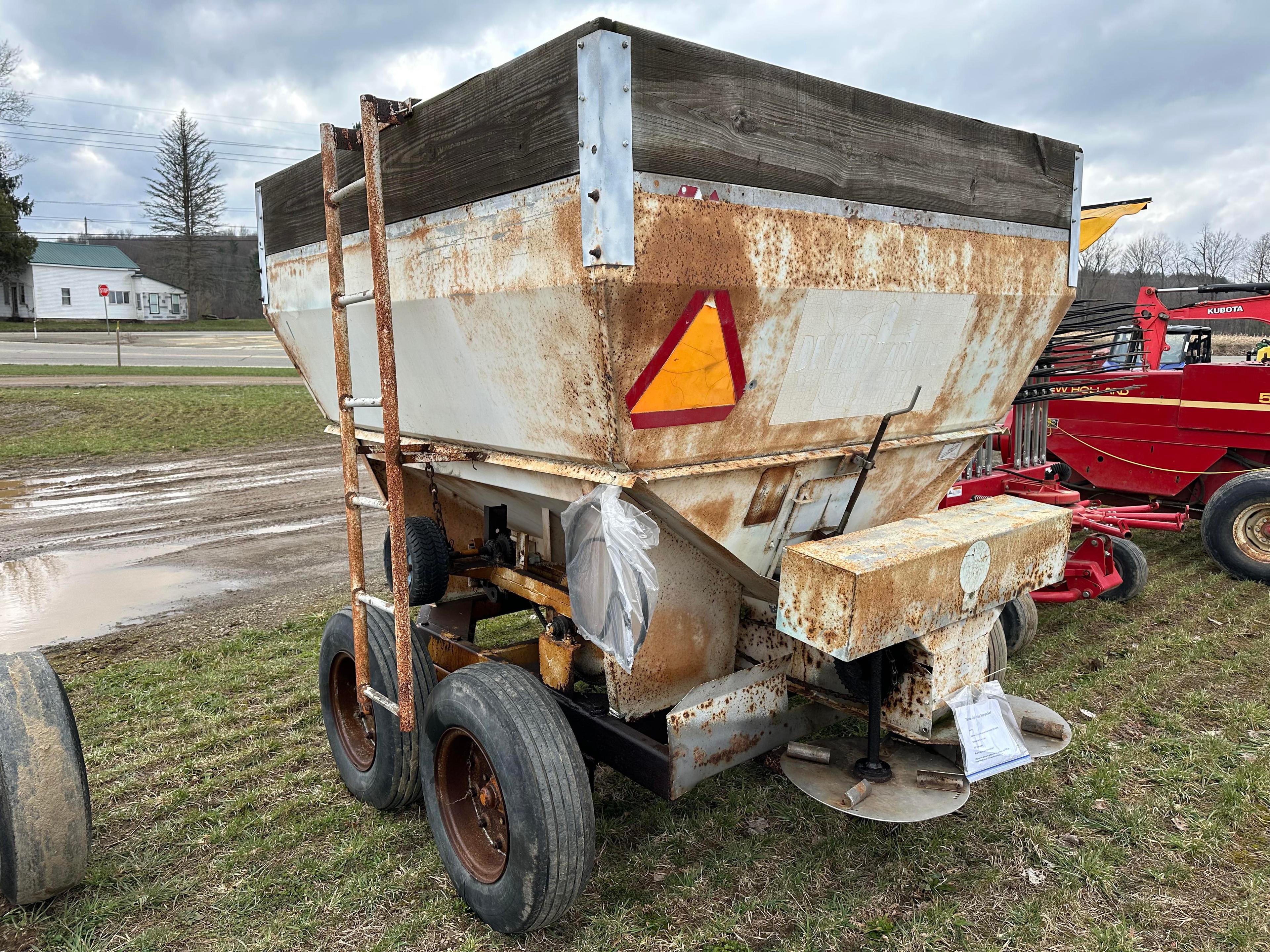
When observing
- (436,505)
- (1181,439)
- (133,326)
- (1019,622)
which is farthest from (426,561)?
(133,326)

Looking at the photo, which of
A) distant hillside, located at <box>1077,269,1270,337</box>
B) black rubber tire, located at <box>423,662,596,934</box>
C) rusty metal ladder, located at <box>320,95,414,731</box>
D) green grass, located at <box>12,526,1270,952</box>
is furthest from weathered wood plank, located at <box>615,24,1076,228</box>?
distant hillside, located at <box>1077,269,1270,337</box>

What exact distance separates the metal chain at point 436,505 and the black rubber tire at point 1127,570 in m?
4.52

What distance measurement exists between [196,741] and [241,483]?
7.18m

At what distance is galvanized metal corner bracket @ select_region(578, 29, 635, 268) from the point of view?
203 cm

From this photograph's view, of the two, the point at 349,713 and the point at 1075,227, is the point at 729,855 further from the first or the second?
the point at 1075,227

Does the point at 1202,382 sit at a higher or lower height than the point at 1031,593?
higher

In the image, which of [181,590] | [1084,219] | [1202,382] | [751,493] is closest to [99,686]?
[181,590]

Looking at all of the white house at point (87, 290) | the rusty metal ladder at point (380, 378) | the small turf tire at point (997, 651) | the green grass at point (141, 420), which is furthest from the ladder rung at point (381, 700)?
the white house at point (87, 290)

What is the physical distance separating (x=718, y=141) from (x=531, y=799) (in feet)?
6.31

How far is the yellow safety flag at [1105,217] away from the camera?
6.04 metres

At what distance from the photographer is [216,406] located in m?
15.6

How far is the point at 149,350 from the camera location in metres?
28.5

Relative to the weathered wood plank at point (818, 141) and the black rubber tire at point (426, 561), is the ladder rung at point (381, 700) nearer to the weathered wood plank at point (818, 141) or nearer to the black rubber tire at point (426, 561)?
the black rubber tire at point (426, 561)

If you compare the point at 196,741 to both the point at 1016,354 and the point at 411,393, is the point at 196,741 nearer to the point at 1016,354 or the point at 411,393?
the point at 411,393
